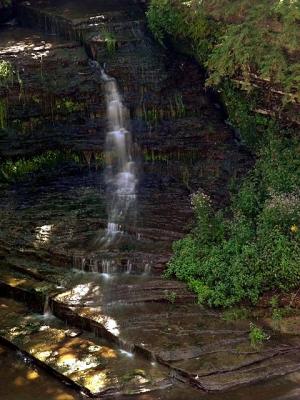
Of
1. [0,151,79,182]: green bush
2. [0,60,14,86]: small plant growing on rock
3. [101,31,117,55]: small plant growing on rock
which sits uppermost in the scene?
[101,31,117,55]: small plant growing on rock

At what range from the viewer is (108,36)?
15.5m

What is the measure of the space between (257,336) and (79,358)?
9.57ft

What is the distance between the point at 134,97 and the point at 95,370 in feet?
25.9

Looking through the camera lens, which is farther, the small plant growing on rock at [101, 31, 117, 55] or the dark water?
the small plant growing on rock at [101, 31, 117, 55]

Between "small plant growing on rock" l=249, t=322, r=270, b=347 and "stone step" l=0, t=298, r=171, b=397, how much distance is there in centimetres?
158

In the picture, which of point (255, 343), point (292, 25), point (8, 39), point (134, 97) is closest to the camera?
point (255, 343)

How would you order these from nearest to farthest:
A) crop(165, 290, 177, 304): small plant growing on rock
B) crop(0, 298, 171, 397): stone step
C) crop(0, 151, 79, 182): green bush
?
crop(0, 298, 171, 397): stone step < crop(165, 290, 177, 304): small plant growing on rock < crop(0, 151, 79, 182): green bush

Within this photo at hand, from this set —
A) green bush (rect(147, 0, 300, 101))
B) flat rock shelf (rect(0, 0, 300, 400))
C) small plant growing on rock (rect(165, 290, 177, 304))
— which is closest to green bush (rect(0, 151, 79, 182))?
flat rock shelf (rect(0, 0, 300, 400))

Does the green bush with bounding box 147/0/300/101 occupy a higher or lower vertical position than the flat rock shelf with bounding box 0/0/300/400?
higher

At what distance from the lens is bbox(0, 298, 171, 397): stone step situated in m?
8.85

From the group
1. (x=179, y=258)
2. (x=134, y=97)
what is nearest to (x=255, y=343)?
(x=179, y=258)

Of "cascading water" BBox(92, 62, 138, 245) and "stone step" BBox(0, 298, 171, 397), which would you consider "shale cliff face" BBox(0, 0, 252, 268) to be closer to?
"cascading water" BBox(92, 62, 138, 245)

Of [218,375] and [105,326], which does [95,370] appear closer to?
[105,326]

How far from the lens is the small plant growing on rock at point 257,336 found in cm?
954
